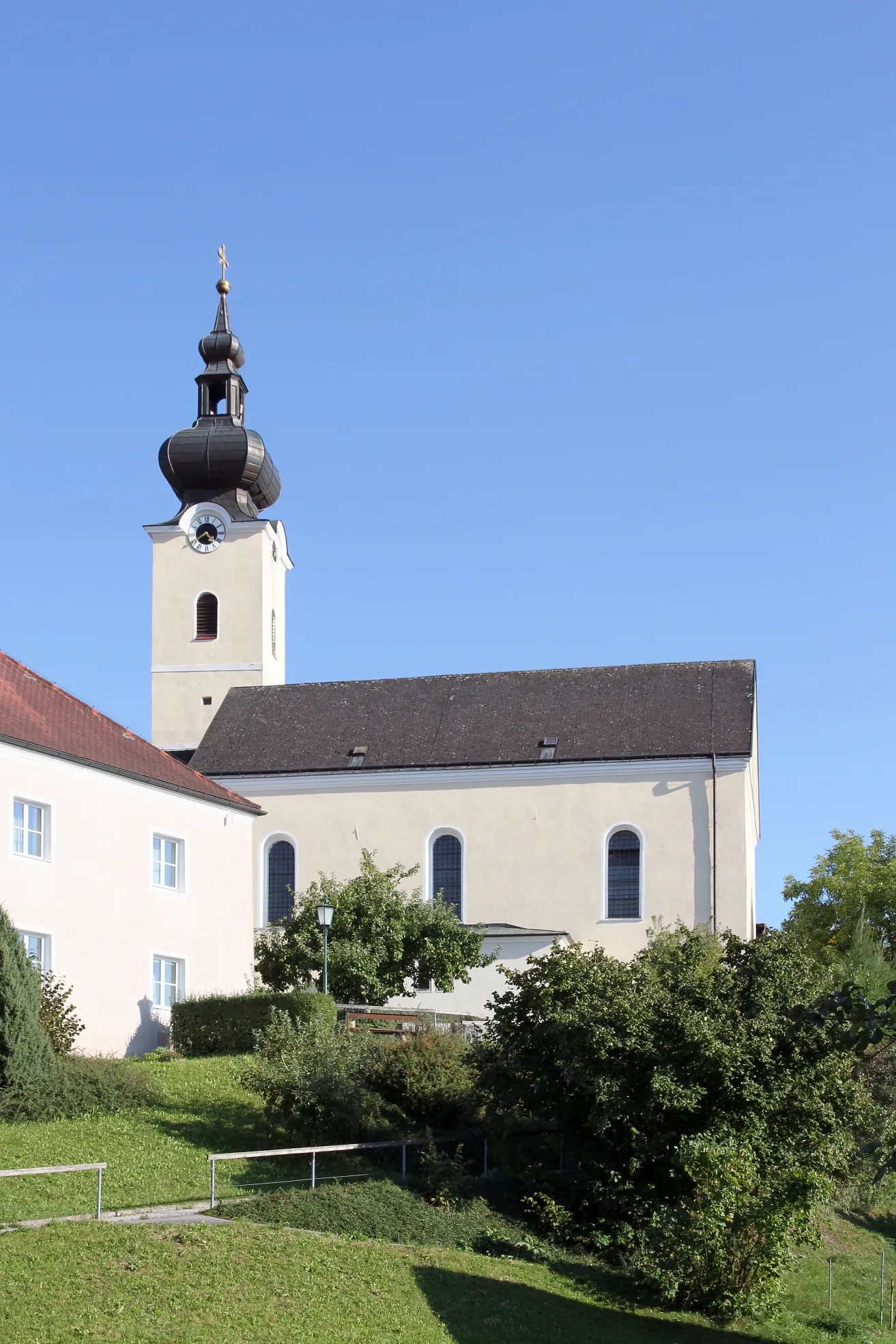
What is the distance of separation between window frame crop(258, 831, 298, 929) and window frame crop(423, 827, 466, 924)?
3.97 metres

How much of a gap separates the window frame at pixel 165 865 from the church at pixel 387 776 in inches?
2.3

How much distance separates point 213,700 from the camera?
178 feet

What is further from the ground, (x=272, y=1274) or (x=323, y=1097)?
(x=323, y=1097)

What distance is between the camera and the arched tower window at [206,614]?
5538cm

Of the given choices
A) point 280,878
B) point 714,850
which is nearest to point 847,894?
point 714,850

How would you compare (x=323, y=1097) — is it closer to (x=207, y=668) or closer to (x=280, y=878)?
(x=280, y=878)

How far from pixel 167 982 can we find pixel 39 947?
4205 mm

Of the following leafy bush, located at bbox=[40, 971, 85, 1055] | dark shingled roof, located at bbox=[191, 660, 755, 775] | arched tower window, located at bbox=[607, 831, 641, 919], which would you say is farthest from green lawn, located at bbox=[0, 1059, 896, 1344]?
dark shingled roof, located at bbox=[191, 660, 755, 775]

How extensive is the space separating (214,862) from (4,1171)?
18333mm

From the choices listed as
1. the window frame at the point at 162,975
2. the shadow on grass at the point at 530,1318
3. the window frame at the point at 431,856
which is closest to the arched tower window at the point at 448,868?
the window frame at the point at 431,856

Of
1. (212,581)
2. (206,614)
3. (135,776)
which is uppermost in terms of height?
(212,581)

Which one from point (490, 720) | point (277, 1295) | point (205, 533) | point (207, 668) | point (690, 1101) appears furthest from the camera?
point (205, 533)

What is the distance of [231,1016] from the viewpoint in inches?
1187

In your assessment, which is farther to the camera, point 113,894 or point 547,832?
point 547,832
